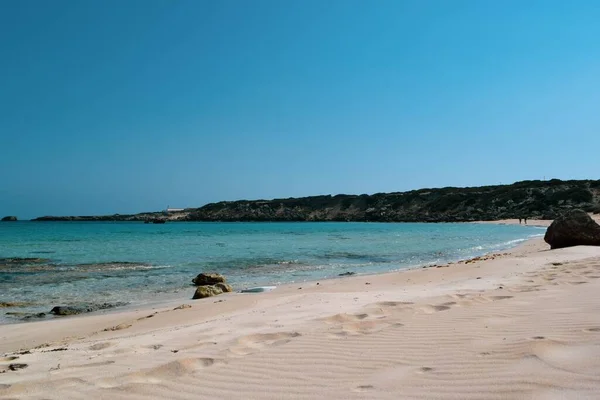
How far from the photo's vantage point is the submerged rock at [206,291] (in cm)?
1084

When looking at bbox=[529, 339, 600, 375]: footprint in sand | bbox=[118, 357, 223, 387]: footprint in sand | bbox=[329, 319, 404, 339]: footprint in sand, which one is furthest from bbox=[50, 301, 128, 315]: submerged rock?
bbox=[529, 339, 600, 375]: footprint in sand

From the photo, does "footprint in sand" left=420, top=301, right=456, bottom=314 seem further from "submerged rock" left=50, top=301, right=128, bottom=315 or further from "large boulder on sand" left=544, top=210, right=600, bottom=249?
"large boulder on sand" left=544, top=210, right=600, bottom=249

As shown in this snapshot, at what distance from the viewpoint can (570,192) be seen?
84.2m

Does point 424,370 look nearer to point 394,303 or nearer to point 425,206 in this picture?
point 394,303

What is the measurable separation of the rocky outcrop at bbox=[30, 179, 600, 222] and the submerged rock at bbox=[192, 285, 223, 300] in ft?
232

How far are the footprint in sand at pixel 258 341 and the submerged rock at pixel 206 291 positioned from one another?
19.3ft

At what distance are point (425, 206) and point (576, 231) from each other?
94.8m

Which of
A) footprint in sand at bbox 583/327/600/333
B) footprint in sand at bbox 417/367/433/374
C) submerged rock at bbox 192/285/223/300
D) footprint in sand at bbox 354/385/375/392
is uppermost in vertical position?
footprint in sand at bbox 583/327/600/333

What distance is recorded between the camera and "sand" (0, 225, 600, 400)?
3.33 m

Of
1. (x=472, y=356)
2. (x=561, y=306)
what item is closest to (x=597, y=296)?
(x=561, y=306)

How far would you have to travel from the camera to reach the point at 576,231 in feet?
56.1

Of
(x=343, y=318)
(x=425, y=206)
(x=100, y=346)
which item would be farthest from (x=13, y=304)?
(x=425, y=206)

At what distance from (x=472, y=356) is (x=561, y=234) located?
53.1 feet

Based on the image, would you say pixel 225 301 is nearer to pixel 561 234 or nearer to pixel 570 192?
pixel 561 234
